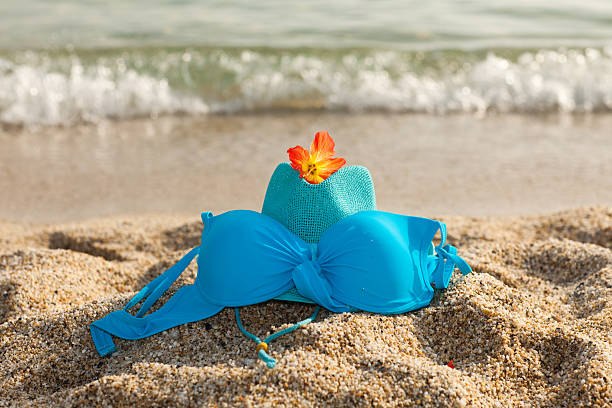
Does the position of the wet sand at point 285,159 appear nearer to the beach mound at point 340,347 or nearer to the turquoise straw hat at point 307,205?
the beach mound at point 340,347

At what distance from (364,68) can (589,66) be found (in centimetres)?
281

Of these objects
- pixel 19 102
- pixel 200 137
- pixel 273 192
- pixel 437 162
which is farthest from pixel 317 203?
pixel 19 102

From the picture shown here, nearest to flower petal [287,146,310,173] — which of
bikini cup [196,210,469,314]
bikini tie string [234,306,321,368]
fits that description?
bikini cup [196,210,469,314]

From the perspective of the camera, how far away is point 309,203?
236 cm

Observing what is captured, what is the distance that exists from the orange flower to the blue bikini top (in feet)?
0.67

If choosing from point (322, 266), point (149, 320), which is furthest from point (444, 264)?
point (149, 320)

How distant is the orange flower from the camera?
2311 millimetres

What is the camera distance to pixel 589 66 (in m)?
7.57

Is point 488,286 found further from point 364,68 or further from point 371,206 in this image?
point 364,68

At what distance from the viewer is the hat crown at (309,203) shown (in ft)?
7.75

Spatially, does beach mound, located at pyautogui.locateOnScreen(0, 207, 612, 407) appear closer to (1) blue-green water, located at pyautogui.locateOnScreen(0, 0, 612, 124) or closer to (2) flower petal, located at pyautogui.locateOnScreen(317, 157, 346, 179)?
(2) flower petal, located at pyautogui.locateOnScreen(317, 157, 346, 179)

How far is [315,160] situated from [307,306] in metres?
0.62

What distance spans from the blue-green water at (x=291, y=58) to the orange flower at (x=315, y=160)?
174 inches


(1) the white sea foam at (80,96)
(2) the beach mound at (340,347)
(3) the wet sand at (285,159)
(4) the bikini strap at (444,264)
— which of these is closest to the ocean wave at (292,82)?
(1) the white sea foam at (80,96)
